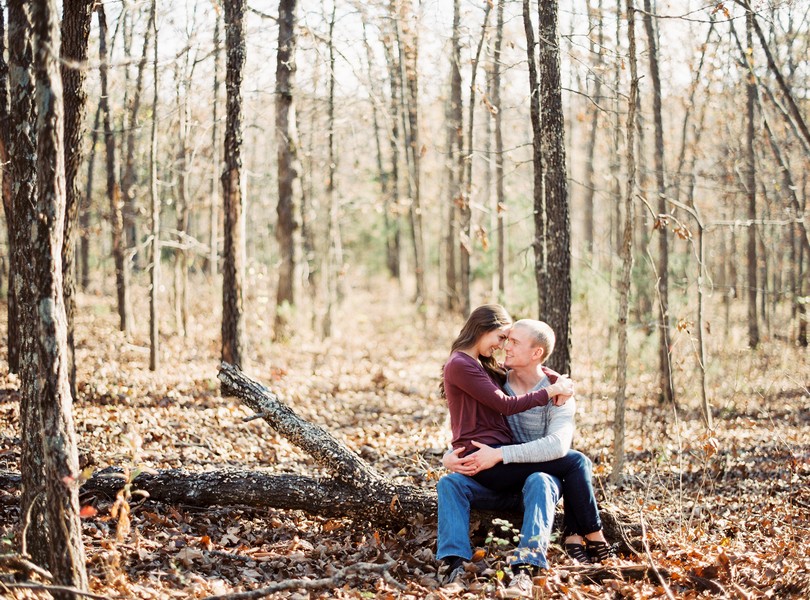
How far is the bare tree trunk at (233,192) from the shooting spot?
32.1 feet

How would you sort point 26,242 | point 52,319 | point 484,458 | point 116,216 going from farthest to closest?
1. point 116,216
2. point 484,458
3. point 26,242
4. point 52,319

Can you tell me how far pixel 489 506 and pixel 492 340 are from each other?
48.3 inches

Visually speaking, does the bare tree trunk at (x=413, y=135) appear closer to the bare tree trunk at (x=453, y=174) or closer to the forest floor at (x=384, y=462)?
the bare tree trunk at (x=453, y=174)

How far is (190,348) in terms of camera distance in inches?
554

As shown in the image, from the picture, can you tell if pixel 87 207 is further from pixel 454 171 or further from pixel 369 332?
pixel 454 171

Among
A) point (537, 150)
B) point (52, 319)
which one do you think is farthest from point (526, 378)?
point (537, 150)

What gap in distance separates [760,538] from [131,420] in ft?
21.0

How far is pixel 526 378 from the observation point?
221 inches

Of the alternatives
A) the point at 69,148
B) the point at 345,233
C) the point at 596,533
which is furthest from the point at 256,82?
the point at 345,233

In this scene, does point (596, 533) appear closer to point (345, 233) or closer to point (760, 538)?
point (760, 538)

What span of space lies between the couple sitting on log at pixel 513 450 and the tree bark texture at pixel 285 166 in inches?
352

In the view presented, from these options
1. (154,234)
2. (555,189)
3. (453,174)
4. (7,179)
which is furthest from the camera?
(453,174)

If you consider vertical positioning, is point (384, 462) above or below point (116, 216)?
below

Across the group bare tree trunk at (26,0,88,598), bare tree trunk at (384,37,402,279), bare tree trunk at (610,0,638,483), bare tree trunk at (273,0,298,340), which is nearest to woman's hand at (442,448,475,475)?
bare tree trunk at (26,0,88,598)
